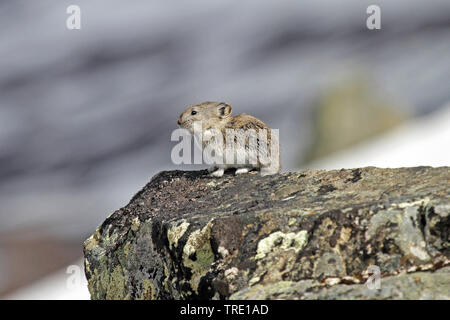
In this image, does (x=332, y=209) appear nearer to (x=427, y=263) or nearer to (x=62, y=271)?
(x=427, y=263)

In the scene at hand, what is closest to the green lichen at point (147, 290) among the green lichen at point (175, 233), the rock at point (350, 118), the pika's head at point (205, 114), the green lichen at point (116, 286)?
the green lichen at point (116, 286)

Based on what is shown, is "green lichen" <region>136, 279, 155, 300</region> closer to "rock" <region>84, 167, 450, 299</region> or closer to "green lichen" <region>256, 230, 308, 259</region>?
"rock" <region>84, 167, 450, 299</region>

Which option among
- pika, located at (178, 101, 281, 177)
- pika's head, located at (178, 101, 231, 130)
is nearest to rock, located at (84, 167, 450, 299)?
pika, located at (178, 101, 281, 177)

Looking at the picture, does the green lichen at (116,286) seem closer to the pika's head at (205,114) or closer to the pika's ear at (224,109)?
the pika's head at (205,114)

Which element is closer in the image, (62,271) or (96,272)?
(96,272)

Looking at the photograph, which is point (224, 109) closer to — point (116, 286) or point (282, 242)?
point (116, 286)
